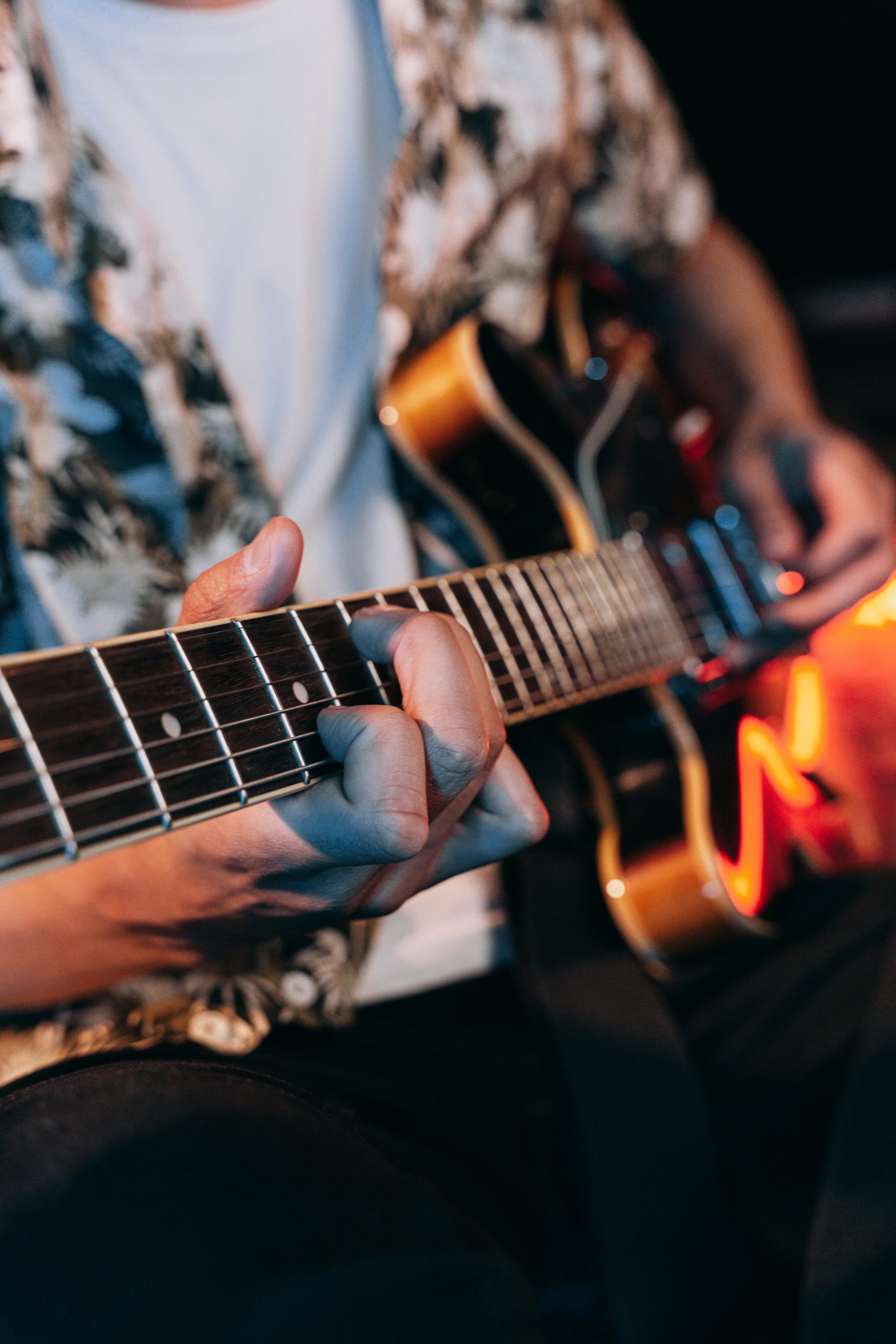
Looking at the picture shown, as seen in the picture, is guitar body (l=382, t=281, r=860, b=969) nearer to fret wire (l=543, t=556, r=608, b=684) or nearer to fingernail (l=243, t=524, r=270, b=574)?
fret wire (l=543, t=556, r=608, b=684)

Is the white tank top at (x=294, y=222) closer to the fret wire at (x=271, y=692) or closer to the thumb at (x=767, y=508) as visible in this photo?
the fret wire at (x=271, y=692)

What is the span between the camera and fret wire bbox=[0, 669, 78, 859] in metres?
0.33

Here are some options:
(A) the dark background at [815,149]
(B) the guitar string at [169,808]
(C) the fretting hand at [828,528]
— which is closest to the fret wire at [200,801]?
(B) the guitar string at [169,808]

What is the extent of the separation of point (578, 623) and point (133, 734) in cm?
42

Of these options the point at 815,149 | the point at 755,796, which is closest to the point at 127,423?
the point at 755,796

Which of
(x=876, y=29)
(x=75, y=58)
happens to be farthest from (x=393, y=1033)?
(x=876, y=29)

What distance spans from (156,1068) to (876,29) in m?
1.91

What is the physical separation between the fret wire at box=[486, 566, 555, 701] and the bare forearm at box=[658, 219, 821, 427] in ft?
2.47

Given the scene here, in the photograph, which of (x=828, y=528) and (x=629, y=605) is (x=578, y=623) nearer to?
(x=629, y=605)

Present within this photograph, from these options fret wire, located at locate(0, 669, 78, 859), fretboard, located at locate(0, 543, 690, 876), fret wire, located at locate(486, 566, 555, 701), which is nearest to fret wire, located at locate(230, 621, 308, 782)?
fretboard, located at locate(0, 543, 690, 876)

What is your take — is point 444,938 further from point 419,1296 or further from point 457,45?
point 457,45

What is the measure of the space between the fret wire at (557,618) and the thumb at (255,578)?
0.27 metres

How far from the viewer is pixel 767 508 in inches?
41.6

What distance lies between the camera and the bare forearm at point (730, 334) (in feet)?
4.00
